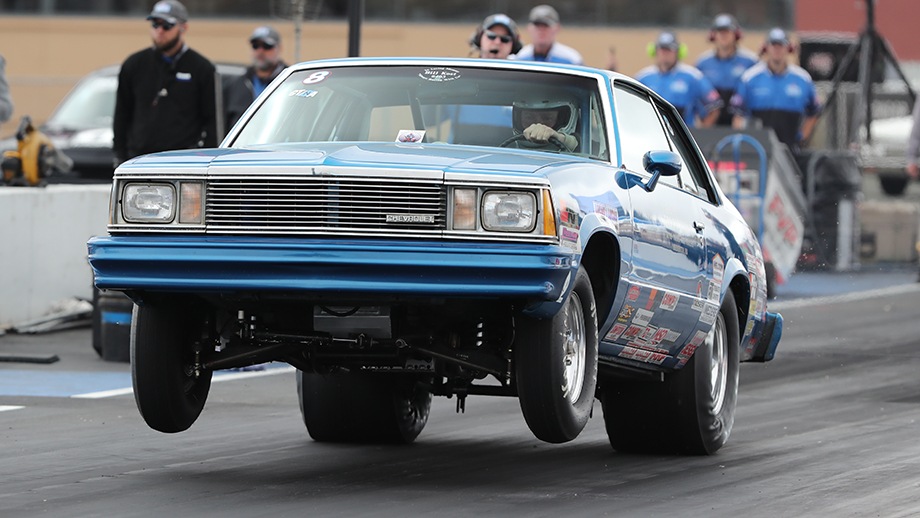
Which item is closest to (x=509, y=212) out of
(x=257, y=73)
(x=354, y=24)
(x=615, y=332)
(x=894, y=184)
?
(x=615, y=332)

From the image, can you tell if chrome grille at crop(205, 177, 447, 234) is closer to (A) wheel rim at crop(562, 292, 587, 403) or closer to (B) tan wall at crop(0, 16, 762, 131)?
(A) wheel rim at crop(562, 292, 587, 403)

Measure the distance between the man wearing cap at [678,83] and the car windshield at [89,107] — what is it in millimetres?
6430

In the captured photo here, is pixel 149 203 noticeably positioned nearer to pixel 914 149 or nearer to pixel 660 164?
pixel 660 164

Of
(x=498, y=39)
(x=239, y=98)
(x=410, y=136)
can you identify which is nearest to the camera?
(x=410, y=136)

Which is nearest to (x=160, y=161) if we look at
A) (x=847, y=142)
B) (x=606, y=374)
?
(x=606, y=374)

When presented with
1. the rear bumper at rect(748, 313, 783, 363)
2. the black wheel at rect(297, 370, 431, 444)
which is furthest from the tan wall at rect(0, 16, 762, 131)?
the black wheel at rect(297, 370, 431, 444)

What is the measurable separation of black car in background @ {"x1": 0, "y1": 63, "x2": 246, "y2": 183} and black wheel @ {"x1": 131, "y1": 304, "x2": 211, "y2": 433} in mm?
12944

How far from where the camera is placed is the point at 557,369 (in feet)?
24.2

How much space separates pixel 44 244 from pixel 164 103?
6.20ft

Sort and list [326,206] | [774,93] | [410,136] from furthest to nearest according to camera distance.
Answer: [774,93]
[410,136]
[326,206]

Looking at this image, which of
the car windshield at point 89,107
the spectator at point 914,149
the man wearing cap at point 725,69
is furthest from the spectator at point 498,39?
the car windshield at point 89,107

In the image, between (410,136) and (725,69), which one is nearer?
(410,136)

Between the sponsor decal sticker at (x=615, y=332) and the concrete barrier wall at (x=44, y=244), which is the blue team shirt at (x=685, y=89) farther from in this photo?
the sponsor decal sticker at (x=615, y=332)

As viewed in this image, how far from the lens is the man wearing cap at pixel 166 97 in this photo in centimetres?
1422
